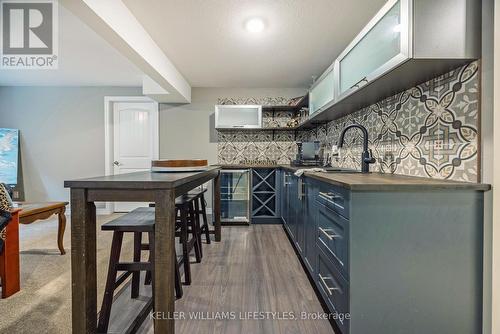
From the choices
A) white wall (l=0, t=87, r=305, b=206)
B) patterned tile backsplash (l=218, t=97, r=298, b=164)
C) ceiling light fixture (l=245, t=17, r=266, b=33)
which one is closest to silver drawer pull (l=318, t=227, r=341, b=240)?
ceiling light fixture (l=245, t=17, r=266, b=33)

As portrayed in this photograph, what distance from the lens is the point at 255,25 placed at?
2262 mm

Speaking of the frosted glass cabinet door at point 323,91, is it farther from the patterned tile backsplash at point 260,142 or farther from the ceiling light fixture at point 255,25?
the patterned tile backsplash at point 260,142

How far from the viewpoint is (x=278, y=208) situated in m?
3.72

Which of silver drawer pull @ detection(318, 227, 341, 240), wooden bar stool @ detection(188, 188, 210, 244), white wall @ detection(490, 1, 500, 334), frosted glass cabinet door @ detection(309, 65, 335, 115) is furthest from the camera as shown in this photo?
wooden bar stool @ detection(188, 188, 210, 244)

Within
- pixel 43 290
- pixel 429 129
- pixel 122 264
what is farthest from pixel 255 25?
pixel 43 290

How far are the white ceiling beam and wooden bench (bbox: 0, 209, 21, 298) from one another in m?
1.54

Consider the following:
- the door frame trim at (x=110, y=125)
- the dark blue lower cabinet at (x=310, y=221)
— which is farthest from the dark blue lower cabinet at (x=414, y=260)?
the door frame trim at (x=110, y=125)

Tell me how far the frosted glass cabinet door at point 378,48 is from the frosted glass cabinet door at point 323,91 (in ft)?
0.91

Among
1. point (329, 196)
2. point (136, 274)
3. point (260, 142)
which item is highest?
point (260, 142)

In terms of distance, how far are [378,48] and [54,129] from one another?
205 inches

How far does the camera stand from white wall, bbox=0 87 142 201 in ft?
14.2

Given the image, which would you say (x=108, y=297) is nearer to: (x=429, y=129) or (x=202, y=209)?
(x=202, y=209)

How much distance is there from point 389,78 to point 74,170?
5.08 meters

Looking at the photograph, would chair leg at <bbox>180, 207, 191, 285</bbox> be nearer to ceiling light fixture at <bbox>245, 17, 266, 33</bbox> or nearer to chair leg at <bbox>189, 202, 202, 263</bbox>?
chair leg at <bbox>189, 202, 202, 263</bbox>
